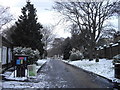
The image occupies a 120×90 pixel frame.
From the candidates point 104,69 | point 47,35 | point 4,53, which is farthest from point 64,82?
point 47,35

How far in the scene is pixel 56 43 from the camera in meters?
95.8

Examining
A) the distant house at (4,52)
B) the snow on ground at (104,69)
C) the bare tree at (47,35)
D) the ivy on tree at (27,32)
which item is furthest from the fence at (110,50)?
the bare tree at (47,35)

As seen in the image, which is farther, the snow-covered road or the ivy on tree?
the ivy on tree

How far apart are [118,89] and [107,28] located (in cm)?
2089

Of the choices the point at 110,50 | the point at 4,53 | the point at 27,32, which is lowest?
the point at 4,53

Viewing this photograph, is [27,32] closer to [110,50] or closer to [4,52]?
[4,52]

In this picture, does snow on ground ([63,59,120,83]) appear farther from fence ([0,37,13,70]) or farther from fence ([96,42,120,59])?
fence ([0,37,13,70])

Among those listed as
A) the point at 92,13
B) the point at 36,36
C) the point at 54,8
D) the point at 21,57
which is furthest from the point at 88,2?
the point at 21,57

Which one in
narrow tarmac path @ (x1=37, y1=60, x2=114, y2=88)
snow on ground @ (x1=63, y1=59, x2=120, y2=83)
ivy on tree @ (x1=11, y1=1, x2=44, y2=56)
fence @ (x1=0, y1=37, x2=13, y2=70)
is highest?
ivy on tree @ (x1=11, y1=1, x2=44, y2=56)

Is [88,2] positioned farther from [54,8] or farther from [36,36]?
[36,36]

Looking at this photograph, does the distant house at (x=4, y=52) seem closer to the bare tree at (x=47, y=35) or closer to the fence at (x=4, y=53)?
the fence at (x=4, y=53)

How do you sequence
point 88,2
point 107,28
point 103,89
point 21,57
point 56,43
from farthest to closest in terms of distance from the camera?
point 56,43
point 107,28
point 88,2
point 21,57
point 103,89

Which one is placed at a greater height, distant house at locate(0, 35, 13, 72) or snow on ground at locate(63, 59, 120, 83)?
distant house at locate(0, 35, 13, 72)

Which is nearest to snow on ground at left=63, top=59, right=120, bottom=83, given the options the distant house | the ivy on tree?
the distant house
